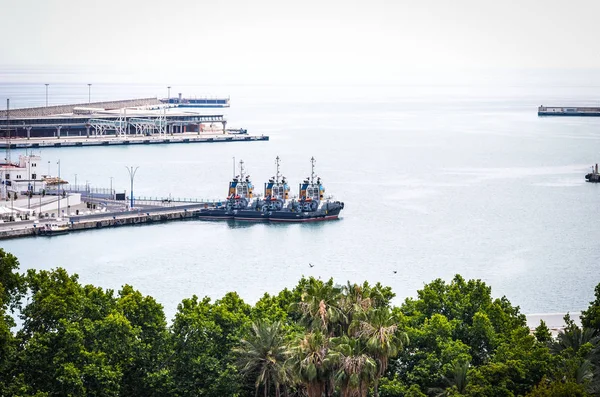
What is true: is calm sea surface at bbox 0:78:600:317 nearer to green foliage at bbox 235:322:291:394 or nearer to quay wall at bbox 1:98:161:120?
green foliage at bbox 235:322:291:394

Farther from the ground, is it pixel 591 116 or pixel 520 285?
pixel 591 116

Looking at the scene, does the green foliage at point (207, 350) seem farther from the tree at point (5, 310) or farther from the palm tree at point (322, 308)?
the tree at point (5, 310)

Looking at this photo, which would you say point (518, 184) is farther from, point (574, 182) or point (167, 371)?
point (167, 371)

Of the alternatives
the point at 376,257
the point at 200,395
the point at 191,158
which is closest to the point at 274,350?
the point at 200,395

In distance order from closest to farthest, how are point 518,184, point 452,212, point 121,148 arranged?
point 452,212, point 518,184, point 121,148

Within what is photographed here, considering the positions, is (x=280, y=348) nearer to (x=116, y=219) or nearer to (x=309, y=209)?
(x=116, y=219)

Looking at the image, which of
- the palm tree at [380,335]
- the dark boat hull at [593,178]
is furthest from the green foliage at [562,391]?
the dark boat hull at [593,178]
